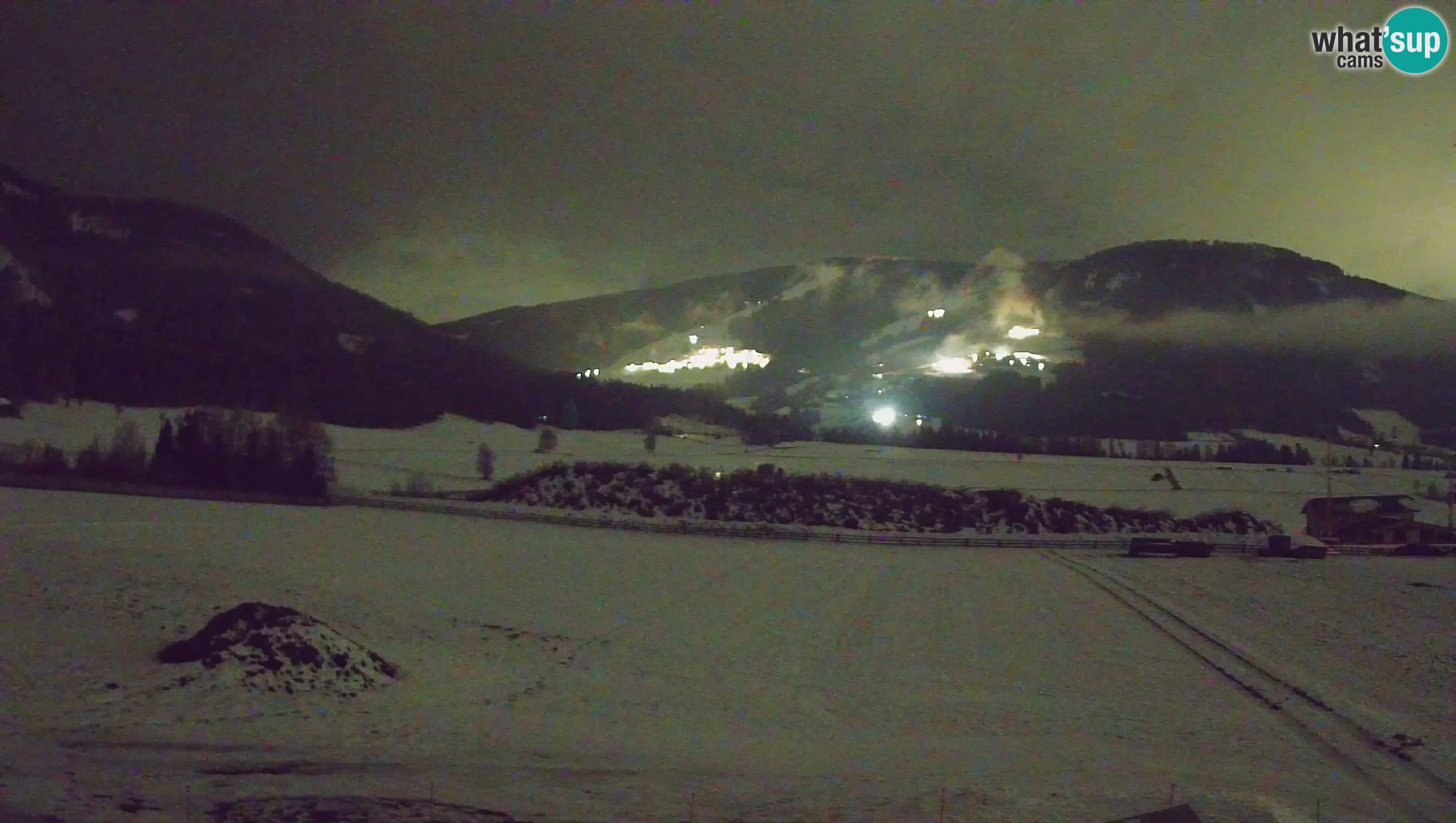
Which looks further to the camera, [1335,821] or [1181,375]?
[1181,375]

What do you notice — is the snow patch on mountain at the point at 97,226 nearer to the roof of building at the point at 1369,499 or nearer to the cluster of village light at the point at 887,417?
the cluster of village light at the point at 887,417

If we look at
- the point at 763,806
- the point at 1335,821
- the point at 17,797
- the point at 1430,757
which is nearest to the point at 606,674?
the point at 763,806

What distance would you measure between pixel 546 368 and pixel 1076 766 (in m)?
147

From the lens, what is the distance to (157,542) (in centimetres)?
3116

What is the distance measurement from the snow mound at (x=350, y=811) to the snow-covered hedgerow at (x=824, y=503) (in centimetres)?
4669

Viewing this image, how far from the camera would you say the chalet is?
5997cm

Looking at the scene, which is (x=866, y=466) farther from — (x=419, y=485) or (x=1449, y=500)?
(x=1449, y=500)

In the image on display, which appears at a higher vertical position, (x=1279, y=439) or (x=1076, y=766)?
(x=1279, y=439)

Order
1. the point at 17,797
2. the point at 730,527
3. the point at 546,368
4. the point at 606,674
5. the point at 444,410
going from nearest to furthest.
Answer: the point at 17,797
the point at 606,674
the point at 730,527
the point at 444,410
the point at 546,368

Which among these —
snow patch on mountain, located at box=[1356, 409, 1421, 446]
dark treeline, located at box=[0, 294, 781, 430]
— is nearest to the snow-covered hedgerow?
dark treeline, located at box=[0, 294, 781, 430]

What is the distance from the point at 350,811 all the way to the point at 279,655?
7884 millimetres

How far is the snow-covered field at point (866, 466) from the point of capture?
67875mm

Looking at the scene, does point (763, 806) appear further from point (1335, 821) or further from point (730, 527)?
point (730, 527)

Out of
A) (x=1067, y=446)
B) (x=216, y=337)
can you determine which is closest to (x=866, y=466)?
(x=1067, y=446)
